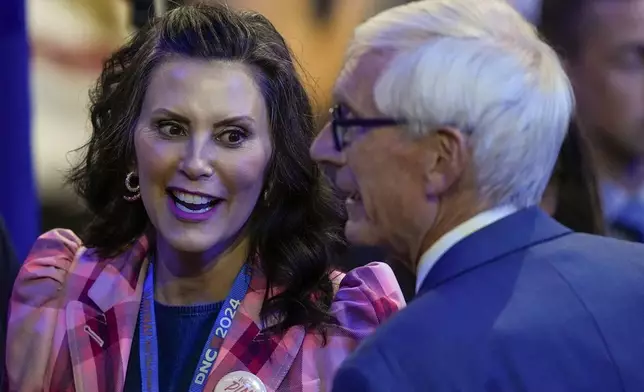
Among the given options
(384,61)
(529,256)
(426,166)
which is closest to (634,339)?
(529,256)

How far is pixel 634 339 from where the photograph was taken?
Result: 137 cm

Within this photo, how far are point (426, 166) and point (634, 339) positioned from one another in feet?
1.15

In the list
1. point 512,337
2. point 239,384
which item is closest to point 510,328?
point 512,337

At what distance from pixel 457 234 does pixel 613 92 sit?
1376mm

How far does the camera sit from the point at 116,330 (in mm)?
2035

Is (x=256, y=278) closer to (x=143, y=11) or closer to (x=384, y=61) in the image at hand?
(x=384, y=61)

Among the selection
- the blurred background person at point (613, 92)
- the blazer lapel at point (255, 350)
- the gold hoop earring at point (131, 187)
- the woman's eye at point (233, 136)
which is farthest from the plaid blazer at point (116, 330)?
the blurred background person at point (613, 92)

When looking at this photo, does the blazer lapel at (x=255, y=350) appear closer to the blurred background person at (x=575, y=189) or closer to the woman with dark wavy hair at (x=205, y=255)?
the woman with dark wavy hair at (x=205, y=255)

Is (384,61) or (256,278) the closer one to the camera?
(384,61)

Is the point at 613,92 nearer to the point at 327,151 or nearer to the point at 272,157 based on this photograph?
the point at 272,157

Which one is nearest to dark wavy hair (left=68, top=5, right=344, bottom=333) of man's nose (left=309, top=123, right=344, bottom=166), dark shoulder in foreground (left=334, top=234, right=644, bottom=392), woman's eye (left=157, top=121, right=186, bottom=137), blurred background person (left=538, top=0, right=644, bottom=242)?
woman's eye (left=157, top=121, right=186, bottom=137)

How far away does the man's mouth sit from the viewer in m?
1.94

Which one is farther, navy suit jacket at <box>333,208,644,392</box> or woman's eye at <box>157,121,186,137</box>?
woman's eye at <box>157,121,186,137</box>

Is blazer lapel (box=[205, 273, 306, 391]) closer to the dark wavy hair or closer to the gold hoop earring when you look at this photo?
the dark wavy hair
